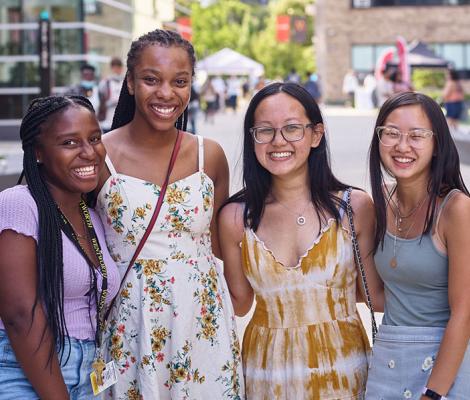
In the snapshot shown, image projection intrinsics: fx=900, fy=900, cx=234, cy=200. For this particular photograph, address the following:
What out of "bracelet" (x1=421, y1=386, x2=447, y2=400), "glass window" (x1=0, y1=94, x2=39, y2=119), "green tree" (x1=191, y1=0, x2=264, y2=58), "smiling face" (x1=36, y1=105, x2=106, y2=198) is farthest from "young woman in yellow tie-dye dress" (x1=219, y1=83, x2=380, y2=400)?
"green tree" (x1=191, y1=0, x2=264, y2=58)

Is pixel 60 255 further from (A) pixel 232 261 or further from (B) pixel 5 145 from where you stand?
(B) pixel 5 145

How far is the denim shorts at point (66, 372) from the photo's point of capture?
110 inches

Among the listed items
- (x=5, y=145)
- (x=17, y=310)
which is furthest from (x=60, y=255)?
(x=5, y=145)

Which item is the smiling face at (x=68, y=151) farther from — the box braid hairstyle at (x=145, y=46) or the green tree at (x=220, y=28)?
the green tree at (x=220, y=28)

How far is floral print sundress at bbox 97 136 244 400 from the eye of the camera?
3.30 metres

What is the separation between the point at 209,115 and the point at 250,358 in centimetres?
2947

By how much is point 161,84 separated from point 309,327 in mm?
1081

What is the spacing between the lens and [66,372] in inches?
114

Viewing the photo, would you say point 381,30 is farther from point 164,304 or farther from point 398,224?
point 164,304

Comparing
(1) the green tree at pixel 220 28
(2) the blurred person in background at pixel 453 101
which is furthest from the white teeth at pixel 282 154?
(1) the green tree at pixel 220 28

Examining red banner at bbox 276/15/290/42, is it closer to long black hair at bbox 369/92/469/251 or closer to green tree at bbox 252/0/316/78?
green tree at bbox 252/0/316/78

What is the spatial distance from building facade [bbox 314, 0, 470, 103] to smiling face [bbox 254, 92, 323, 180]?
152 feet

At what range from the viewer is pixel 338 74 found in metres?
49.2

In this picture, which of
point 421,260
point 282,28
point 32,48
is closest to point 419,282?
point 421,260
